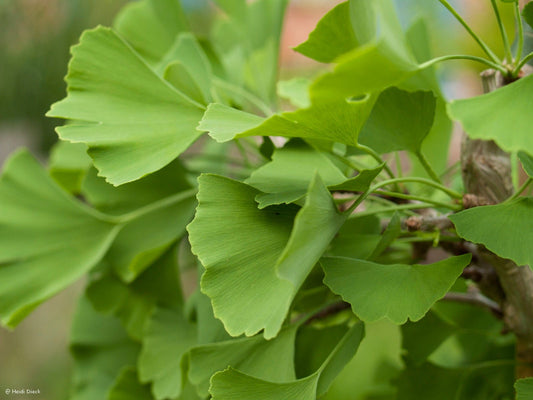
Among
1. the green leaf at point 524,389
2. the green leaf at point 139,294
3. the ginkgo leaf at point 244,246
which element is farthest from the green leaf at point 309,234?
the green leaf at point 139,294

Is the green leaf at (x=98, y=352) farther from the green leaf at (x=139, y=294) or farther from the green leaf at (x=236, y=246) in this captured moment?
the green leaf at (x=236, y=246)

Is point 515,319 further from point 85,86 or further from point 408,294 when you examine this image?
point 85,86

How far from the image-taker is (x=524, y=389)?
26cm

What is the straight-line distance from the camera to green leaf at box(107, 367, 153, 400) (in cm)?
41

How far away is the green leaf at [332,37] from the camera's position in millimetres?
248

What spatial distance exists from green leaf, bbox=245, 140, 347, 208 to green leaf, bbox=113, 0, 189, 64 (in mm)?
218

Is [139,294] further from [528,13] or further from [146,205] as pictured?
[528,13]

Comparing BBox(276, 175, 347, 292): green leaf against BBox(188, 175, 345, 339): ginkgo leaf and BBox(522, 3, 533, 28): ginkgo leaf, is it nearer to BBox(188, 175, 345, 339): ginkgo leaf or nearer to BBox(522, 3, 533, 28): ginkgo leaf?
BBox(188, 175, 345, 339): ginkgo leaf

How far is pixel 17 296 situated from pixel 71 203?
2.7 inches

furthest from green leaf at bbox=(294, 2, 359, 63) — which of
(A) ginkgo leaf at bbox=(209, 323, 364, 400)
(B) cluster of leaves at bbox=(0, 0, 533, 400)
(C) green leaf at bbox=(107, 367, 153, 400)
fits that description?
(C) green leaf at bbox=(107, 367, 153, 400)

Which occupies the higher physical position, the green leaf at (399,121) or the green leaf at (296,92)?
the green leaf at (296,92)

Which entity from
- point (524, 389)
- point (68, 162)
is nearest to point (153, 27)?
point (68, 162)

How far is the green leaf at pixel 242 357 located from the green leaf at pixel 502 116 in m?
0.15

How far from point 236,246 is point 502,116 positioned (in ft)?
0.37
